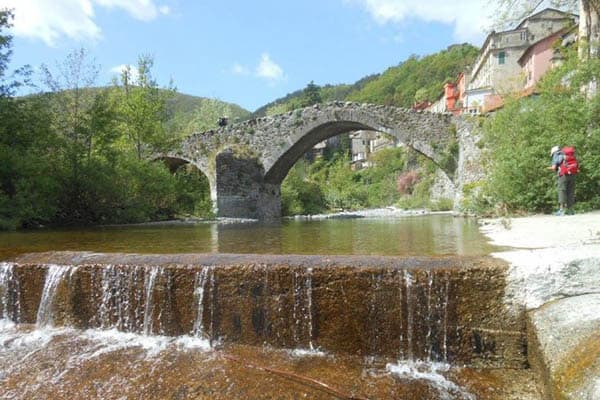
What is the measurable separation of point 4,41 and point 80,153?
3225 mm

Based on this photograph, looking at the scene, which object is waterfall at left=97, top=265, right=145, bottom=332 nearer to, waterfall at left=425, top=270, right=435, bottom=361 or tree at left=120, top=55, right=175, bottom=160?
waterfall at left=425, top=270, right=435, bottom=361

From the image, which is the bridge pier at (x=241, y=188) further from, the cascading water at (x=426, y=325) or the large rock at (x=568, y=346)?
the large rock at (x=568, y=346)

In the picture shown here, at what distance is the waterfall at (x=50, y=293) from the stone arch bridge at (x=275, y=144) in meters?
12.0

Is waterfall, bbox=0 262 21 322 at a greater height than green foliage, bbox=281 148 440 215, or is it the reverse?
green foliage, bbox=281 148 440 215

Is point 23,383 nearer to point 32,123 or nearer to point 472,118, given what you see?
point 32,123

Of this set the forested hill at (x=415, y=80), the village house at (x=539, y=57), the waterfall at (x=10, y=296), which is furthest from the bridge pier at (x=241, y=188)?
the forested hill at (x=415, y=80)

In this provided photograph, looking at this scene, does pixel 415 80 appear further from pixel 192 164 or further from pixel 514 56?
pixel 192 164

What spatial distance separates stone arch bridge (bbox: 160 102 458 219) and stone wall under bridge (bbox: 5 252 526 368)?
1220cm

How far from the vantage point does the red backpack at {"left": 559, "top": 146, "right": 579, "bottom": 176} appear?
6199 mm

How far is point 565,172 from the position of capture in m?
6.28

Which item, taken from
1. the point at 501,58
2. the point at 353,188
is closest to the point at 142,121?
the point at 353,188

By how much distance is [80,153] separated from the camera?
37.0ft

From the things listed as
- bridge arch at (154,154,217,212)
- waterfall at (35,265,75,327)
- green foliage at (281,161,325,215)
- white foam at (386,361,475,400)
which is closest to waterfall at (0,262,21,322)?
waterfall at (35,265,75,327)

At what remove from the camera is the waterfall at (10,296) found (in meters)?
4.33
